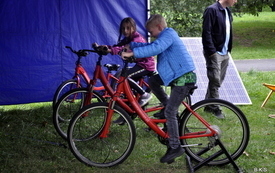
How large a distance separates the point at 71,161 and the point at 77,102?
4.33 ft

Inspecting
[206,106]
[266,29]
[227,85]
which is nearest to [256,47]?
[266,29]

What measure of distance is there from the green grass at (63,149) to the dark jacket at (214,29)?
1294mm

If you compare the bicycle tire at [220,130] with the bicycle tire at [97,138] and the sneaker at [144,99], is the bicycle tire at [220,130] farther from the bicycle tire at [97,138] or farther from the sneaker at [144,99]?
the sneaker at [144,99]

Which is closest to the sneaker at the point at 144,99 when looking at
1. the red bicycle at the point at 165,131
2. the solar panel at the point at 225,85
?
the red bicycle at the point at 165,131

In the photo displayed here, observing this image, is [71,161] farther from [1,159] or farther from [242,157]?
[242,157]

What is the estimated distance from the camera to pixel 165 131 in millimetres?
5812

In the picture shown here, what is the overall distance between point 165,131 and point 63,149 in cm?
138

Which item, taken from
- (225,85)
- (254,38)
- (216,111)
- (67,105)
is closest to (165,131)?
(216,111)

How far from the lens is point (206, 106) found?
551cm

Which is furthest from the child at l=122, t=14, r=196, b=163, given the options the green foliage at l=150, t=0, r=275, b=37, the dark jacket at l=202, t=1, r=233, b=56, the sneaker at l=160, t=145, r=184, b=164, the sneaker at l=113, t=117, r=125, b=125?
the green foliage at l=150, t=0, r=275, b=37

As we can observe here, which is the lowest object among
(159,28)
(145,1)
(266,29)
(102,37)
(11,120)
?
(266,29)

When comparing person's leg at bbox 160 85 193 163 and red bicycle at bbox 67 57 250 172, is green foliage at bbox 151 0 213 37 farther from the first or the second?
person's leg at bbox 160 85 193 163

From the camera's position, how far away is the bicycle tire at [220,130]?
213 inches

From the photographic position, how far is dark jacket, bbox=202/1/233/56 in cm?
767
